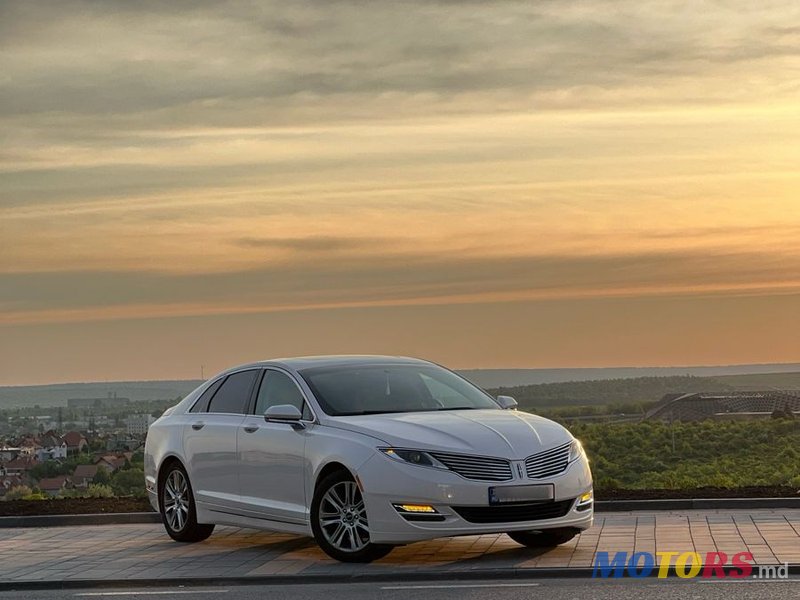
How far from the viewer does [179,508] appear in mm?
14727

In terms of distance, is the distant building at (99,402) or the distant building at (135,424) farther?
the distant building at (99,402)

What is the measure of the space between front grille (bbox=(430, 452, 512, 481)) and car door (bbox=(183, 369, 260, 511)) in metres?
2.81

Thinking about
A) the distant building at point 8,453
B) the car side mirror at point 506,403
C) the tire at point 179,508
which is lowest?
the distant building at point 8,453

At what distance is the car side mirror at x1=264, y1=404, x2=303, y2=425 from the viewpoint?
41.7ft

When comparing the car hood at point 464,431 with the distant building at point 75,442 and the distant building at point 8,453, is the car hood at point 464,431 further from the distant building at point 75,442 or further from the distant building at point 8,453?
the distant building at point 8,453

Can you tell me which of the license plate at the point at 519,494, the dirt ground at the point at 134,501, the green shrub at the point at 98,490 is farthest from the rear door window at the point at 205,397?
the green shrub at the point at 98,490

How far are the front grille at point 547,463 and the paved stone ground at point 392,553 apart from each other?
715mm

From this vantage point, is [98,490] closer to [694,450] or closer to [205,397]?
[205,397]

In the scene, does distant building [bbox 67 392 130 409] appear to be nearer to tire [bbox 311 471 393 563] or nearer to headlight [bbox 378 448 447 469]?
tire [bbox 311 471 393 563]

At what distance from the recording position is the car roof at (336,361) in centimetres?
1370

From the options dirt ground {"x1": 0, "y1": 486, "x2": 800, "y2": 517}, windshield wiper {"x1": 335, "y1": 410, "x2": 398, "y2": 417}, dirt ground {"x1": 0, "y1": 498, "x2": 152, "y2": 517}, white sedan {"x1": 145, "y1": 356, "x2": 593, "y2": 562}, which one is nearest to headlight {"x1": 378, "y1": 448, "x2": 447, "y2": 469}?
white sedan {"x1": 145, "y1": 356, "x2": 593, "y2": 562}

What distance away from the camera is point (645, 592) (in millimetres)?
10227

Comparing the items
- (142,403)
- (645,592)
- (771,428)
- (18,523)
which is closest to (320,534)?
(645,592)

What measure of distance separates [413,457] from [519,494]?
36.2 inches
